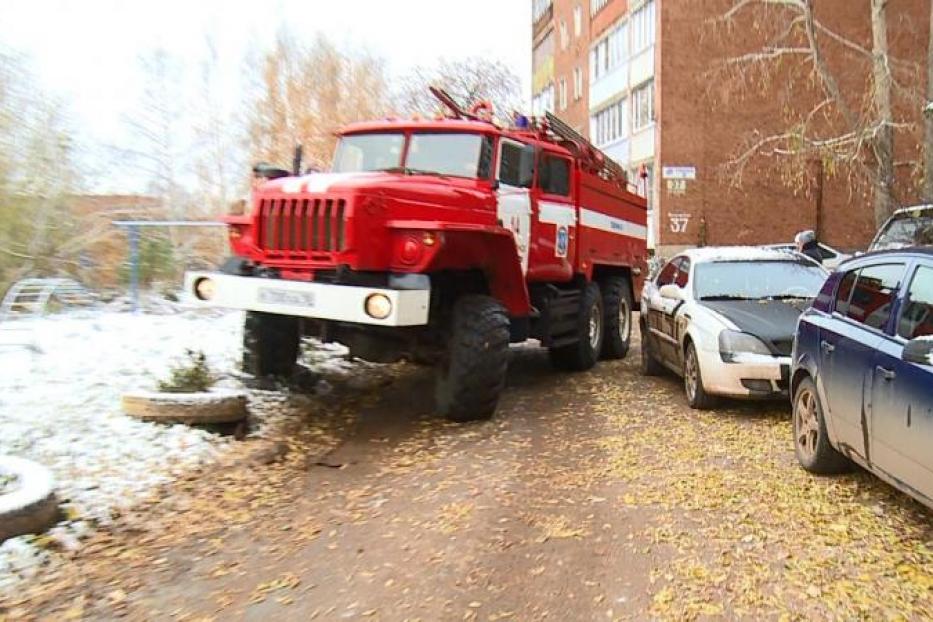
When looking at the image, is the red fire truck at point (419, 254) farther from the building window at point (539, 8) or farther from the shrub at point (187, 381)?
the building window at point (539, 8)

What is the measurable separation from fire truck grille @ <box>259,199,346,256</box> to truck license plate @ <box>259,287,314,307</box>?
1.17ft

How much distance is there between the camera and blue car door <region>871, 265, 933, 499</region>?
3891 mm

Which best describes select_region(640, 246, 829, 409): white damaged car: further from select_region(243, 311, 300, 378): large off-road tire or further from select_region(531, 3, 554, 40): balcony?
select_region(531, 3, 554, 40): balcony

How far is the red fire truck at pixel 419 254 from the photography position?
6402mm

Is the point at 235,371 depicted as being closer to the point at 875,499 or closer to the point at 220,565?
the point at 220,565

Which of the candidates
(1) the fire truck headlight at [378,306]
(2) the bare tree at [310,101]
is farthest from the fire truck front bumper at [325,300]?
(2) the bare tree at [310,101]

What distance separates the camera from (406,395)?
8461 mm

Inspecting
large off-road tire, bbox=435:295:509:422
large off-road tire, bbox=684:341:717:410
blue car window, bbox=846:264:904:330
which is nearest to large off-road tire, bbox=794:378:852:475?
blue car window, bbox=846:264:904:330

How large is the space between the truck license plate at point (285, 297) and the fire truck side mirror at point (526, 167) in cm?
284

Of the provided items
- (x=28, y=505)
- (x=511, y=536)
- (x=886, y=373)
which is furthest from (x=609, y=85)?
(x=28, y=505)

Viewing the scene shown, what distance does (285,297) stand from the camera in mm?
6496

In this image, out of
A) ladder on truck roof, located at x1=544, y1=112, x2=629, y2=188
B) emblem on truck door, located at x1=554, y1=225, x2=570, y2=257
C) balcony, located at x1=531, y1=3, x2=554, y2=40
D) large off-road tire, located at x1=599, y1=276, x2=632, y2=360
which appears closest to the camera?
emblem on truck door, located at x1=554, y1=225, x2=570, y2=257

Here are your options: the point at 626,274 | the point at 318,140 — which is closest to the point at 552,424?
the point at 626,274

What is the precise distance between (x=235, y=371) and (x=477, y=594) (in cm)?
510
